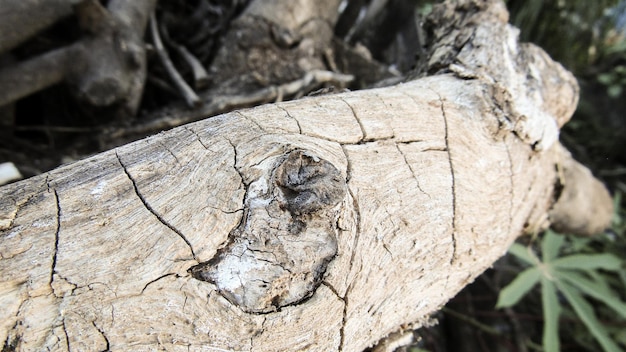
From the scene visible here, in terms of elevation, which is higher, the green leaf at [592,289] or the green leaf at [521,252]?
the green leaf at [521,252]

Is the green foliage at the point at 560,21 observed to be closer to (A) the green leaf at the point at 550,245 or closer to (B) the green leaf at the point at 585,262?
(A) the green leaf at the point at 550,245

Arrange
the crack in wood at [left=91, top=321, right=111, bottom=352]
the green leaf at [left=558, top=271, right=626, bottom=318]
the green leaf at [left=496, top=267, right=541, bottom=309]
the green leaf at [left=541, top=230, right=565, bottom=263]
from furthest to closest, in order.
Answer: the green leaf at [left=541, top=230, right=565, bottom=263] < the green leaf at [left=558, top=271, right=626, bottom=318] < the green leaf at [left=496, top=267, right=541, bottom=309] < the crack in wood at [left=91, top=321, right=111, bottom=352]

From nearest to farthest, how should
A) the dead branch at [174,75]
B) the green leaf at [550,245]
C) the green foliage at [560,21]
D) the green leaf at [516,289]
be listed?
the dead branch at [174,75] < the green leaf at [516,289] < the green leaf at [550,245] < the green foliage at [560,21]

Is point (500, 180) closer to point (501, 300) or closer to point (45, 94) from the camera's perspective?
point (501, 300)

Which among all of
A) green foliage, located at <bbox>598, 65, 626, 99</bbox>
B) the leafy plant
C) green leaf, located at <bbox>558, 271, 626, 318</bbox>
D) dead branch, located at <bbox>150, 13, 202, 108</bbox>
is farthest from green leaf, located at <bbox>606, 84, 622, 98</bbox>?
dead branch, located at <bbox>150, 13, 202, 108</bbox>

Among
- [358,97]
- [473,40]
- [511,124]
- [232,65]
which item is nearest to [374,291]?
[358,97]

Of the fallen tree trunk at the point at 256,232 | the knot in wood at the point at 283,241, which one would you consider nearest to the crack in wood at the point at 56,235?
the fallen tree trunk at the point at 256,232

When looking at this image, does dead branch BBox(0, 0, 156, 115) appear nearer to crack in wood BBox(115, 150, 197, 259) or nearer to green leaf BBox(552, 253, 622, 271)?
crack in wood BBox(115, 150, 197, 259)

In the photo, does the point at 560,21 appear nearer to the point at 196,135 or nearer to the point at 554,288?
the point at 554,288
